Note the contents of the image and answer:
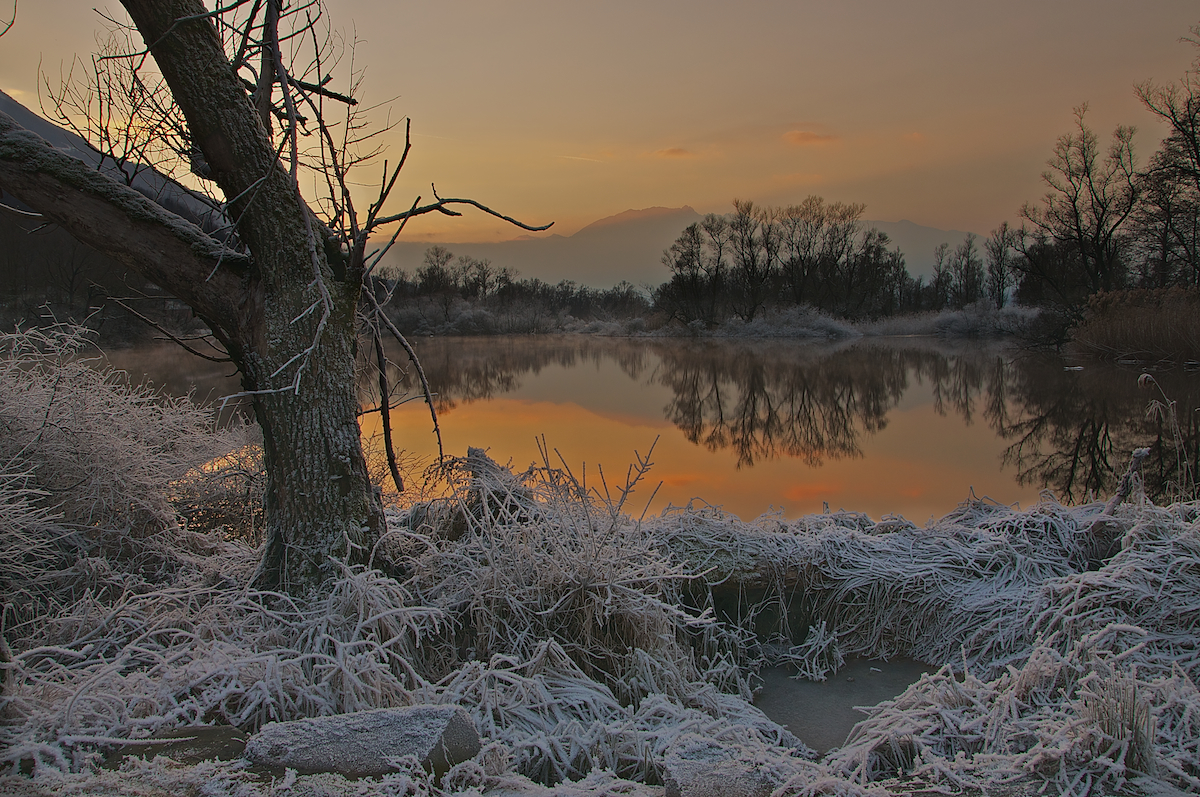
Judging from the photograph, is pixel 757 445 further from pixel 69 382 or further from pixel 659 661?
pixel 69 382

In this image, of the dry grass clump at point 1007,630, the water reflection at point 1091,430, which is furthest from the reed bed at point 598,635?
the water reflection at point 1091,430

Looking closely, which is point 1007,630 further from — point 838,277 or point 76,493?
point 838,277

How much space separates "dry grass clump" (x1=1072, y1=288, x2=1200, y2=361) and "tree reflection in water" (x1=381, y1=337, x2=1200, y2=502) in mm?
761

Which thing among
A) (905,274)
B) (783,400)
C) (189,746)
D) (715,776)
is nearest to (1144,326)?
(783,400)

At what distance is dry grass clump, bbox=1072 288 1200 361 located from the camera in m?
14.8

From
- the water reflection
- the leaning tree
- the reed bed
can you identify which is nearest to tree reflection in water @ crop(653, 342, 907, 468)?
the water reflection

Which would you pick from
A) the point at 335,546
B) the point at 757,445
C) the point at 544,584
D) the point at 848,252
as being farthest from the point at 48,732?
the point at 848,252

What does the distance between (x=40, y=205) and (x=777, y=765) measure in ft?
12.8

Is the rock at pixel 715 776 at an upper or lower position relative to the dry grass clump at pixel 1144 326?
lower

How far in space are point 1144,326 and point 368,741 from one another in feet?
64.1

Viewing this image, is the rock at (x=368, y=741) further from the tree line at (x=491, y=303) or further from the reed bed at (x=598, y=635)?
the tree line at (x=491, y=303)

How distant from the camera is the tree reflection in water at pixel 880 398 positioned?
29.2ft

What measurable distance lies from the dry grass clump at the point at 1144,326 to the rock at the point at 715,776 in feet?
57.4

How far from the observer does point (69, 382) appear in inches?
169
